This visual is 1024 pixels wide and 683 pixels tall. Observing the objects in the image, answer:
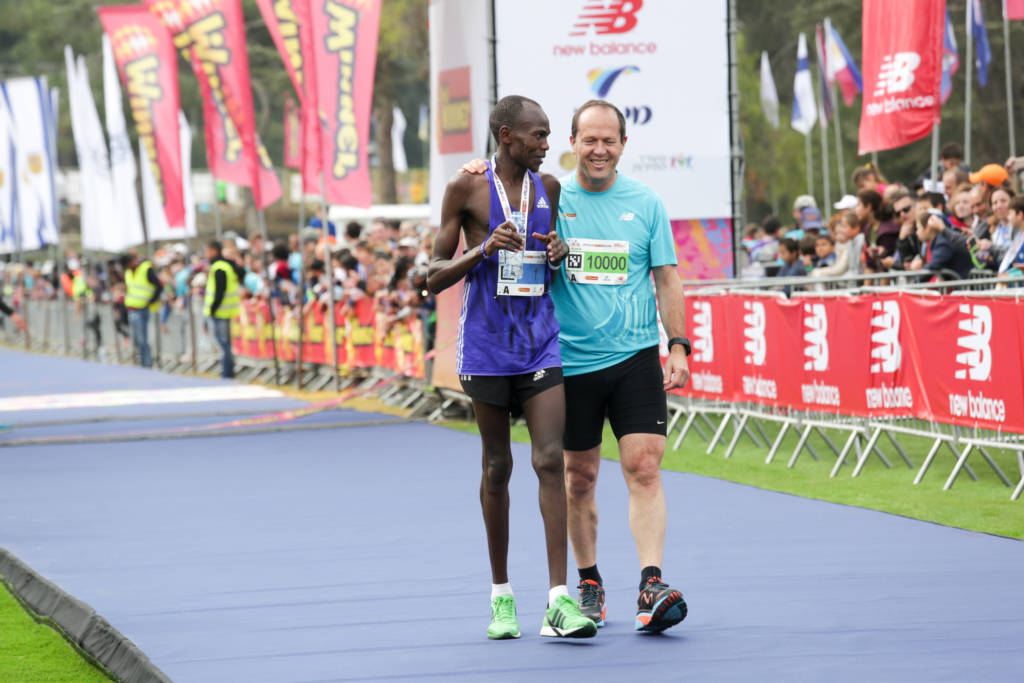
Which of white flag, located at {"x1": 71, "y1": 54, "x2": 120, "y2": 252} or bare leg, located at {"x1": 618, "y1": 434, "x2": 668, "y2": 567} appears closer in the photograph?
bare leg, located at {"x1": 618, "y1": 434, "x2": 668, "y2": 567}

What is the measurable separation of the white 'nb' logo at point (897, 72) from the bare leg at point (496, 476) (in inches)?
348

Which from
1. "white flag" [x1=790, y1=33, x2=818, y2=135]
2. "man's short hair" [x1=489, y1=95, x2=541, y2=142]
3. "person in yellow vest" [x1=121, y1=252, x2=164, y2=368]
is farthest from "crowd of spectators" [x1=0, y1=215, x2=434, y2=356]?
"white flag" [x1=790, y1=33, x2=818, y2=135]

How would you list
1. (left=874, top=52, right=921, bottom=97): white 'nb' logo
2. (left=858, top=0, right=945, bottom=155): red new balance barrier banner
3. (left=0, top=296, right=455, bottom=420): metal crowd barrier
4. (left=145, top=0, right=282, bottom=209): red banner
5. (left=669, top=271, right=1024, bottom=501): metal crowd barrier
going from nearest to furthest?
(left=669, top=271, right=1024, bottom=501): metal crowd barrier → (left=858, top=0, right=945, bottom=155): red new balance barrier banner → (left=874, top=52, right=921, bottom=97): white 'nb' logo → (left=0, top=296, right=455, bottom=420): metal crowd barrier → (left=145, top=0, right=282, bottom=209): red banner

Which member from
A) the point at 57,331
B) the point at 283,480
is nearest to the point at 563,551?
the point at 283,480

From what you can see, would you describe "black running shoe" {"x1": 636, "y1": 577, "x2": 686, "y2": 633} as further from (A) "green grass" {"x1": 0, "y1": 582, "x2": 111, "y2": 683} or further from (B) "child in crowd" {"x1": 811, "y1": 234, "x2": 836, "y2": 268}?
(B) "child in crowd" {"x1": 811, "y1": 234, "x2": 836, "y2": 268}

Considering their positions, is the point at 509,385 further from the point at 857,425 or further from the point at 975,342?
the point at 857,425

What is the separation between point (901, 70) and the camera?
14.1 meters

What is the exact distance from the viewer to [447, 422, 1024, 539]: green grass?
946 cm

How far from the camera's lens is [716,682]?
524cm

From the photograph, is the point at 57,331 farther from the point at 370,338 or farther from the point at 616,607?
the point at 616,607

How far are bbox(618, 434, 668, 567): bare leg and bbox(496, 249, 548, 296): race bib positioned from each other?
694 millimetres

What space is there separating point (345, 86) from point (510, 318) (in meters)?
13.2

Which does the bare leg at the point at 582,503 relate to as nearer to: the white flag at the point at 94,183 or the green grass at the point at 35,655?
the green grass at the point at 35,655

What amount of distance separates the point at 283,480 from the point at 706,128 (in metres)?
6.12
